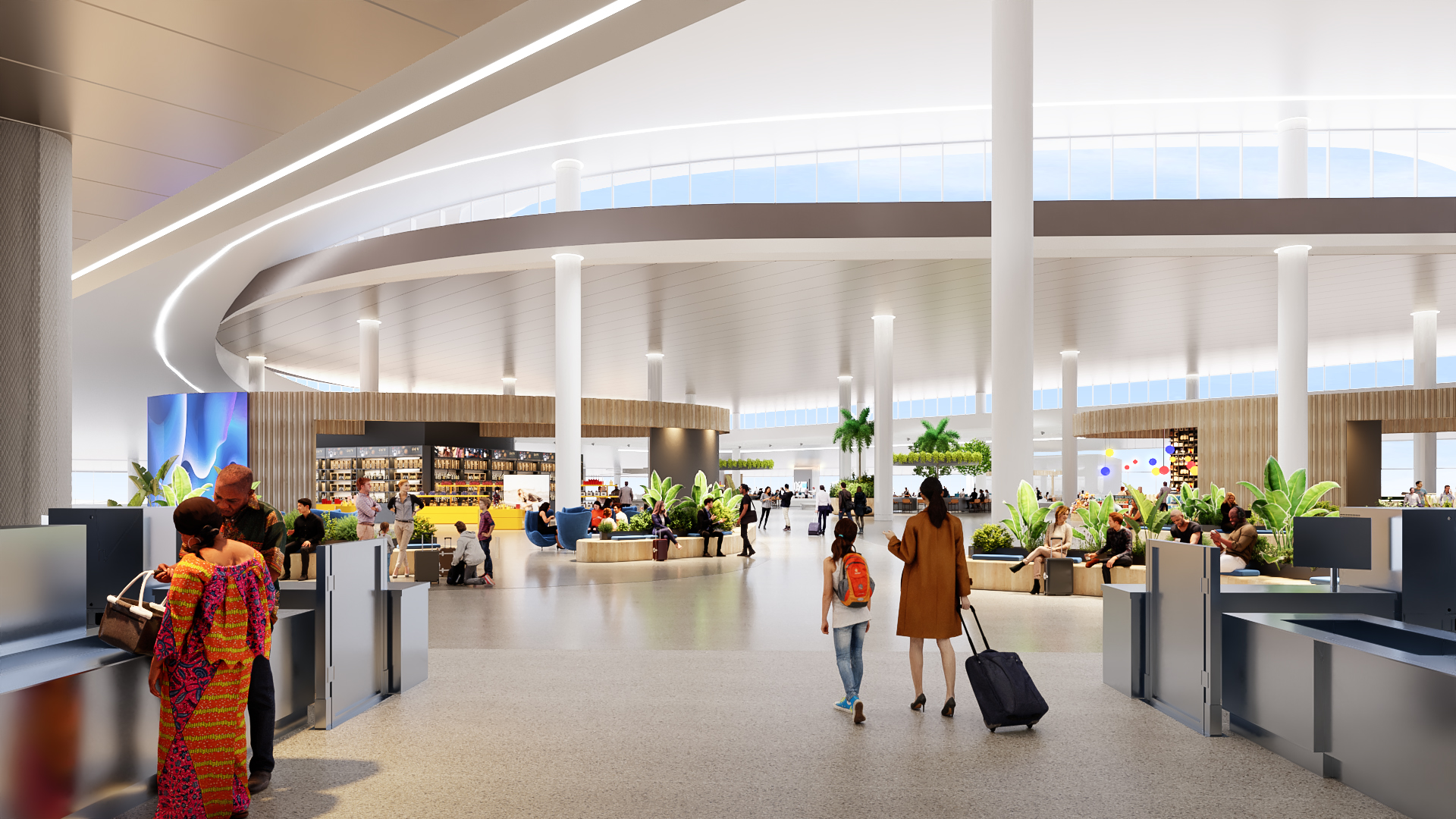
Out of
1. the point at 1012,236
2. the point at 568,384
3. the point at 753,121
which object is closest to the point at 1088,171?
the point at 753,121

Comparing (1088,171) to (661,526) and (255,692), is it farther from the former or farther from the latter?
(255,692)

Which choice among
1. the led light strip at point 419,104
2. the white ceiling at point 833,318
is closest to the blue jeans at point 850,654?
the led light strip at point 419,104

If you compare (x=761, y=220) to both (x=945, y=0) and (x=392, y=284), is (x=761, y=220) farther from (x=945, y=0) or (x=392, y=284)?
(x=392, y=284)

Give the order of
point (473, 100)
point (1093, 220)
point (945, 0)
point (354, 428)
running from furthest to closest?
point (354, 428) → point (1093, 220) → point (945, 0) → point (473, 100)

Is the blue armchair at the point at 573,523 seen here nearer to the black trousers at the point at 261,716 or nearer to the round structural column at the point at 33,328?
the round structural column at the point at 33,328

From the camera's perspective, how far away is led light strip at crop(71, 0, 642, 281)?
647cm

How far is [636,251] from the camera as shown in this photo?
1938 cm

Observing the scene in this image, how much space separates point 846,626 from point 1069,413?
31.3m

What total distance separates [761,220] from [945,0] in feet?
16.8

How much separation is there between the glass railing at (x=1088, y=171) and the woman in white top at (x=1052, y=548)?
32.2ft

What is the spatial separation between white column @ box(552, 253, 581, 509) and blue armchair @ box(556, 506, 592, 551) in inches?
8.6

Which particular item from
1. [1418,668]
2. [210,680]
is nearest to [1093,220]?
[1418,668]

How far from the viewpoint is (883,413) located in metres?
30.0

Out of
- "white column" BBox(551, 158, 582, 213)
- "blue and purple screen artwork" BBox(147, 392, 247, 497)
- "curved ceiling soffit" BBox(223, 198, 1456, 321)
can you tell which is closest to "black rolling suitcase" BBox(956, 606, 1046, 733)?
"curved ceiling soffit" BBox(223, 198, 1456, 321)
